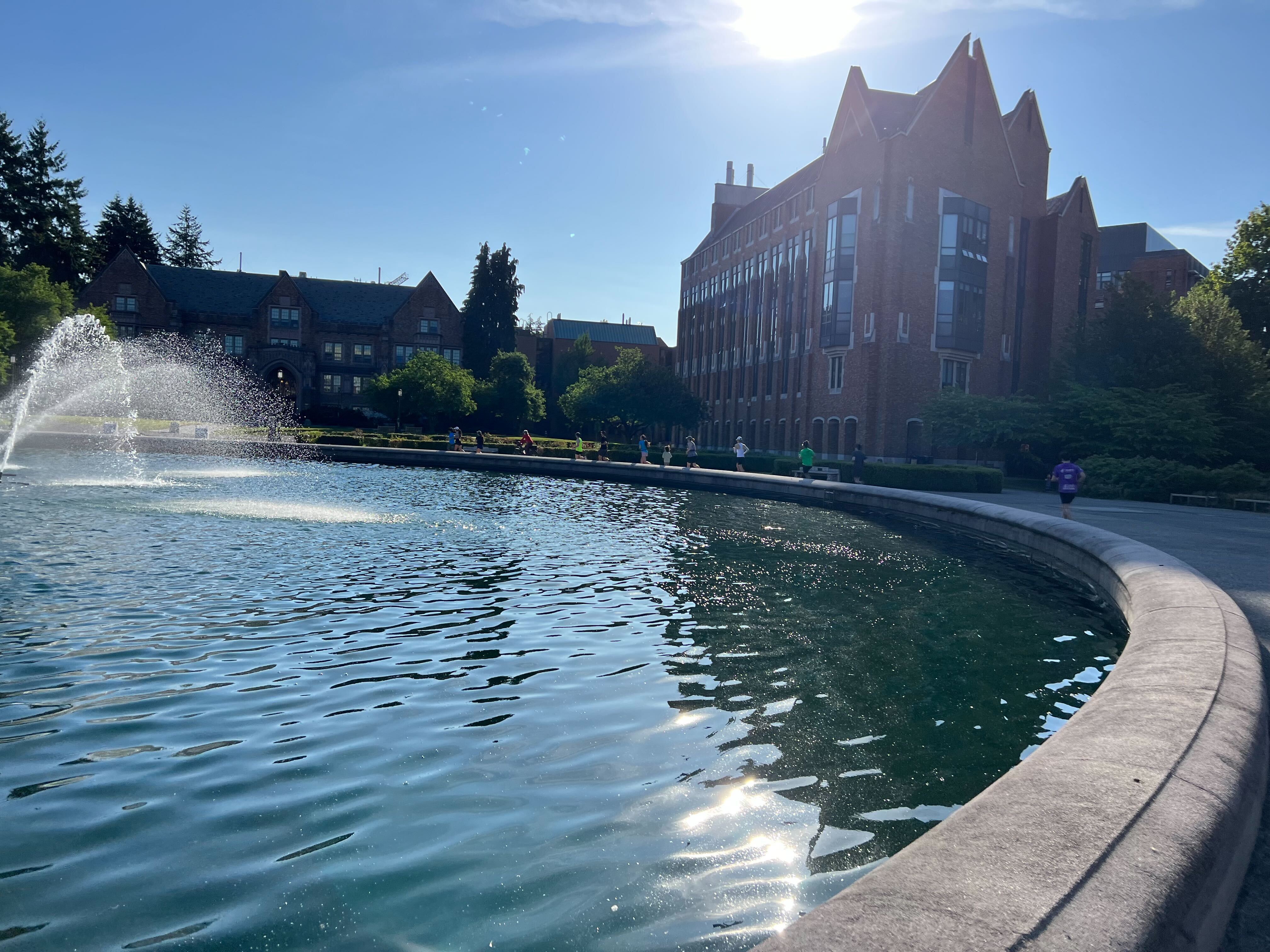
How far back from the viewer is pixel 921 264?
43938 millimetres

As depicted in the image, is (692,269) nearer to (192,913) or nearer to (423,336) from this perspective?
(423,336)

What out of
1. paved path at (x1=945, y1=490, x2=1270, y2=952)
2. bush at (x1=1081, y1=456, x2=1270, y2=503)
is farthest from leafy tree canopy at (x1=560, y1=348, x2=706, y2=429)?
bush at (x1=1081, y1=456, x2=1270, y2=503)

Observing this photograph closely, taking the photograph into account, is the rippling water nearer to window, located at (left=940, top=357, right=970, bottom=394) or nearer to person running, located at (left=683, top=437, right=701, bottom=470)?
person running, located at (left=683, top=437, right=701, bottom=470)

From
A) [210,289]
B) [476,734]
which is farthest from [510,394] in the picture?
[476,734]

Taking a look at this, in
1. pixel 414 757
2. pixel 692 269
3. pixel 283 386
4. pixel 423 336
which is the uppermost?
pixel 692 269

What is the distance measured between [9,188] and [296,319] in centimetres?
2268

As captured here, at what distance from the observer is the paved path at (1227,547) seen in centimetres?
304

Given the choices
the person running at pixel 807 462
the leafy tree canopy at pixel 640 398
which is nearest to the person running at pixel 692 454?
the person running at pixel 807 462

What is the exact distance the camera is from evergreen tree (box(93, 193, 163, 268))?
84438 millimetres

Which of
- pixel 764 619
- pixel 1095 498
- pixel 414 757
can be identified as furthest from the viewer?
pixel 1095 498

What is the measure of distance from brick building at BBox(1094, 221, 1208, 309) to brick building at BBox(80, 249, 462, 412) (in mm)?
59549

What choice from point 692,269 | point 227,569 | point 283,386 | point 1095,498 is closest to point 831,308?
point 1095,498

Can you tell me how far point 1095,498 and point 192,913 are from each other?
97.4ft

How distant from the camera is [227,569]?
1102 centimetres
